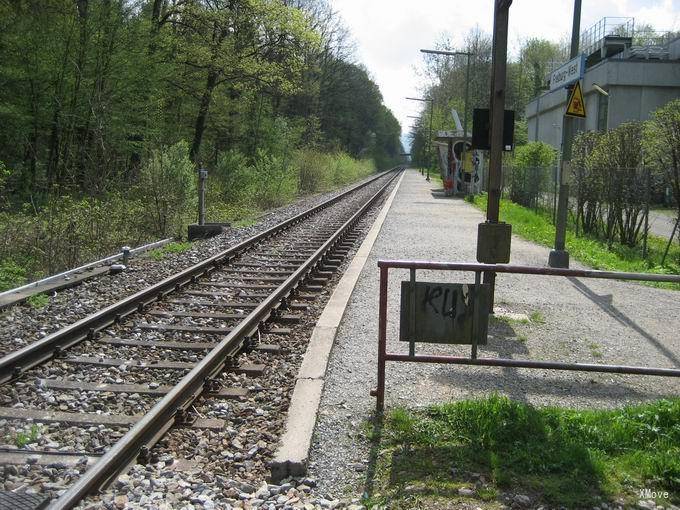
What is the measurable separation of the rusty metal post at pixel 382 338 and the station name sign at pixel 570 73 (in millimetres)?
6296

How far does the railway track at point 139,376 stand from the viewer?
166 inches

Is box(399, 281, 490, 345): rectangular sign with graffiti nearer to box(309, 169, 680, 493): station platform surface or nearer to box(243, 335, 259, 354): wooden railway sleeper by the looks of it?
box(309, 169, 680, 493): station platform surface

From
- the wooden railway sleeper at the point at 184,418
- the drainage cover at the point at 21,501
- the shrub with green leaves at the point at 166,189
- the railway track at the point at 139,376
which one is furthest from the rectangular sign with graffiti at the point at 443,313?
the shrub with green leaves at the point at 166,189

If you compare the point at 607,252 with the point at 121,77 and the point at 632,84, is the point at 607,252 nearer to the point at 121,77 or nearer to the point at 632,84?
the point at 121,77

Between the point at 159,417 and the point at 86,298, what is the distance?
4.60m

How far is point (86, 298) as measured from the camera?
346 inches

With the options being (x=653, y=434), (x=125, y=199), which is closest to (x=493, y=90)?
(x=653, y=434)

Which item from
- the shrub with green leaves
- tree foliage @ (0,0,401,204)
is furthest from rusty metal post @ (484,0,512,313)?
the shrub with green leaves

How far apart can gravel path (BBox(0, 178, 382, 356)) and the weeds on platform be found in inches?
163

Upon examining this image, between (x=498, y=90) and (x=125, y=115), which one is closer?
(x=498, y=90)

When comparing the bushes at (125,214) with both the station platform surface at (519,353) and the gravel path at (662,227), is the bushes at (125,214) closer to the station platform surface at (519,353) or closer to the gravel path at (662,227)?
the station platform surface at (519,353)

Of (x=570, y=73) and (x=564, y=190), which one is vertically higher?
(x=570, y=73)

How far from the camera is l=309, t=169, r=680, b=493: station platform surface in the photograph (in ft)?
16.1

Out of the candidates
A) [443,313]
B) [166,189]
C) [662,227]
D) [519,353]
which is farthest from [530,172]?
[443,313]
